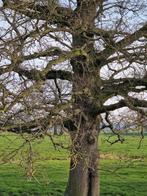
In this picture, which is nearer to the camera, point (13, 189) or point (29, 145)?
point (29, 145)

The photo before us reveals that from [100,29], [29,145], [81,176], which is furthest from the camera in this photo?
[81,176]

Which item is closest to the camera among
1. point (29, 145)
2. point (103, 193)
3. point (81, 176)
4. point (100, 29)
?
point (29, 145)

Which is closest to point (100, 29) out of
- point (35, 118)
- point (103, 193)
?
point (35, 118)

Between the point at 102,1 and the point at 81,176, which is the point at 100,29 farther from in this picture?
the point at 81,176

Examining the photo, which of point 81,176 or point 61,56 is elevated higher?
point 61,56

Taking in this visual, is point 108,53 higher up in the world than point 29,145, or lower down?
higher up

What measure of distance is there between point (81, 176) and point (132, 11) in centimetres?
514

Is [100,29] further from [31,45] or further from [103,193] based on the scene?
[103,193]

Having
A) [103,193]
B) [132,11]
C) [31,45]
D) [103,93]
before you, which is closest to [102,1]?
[132,11]

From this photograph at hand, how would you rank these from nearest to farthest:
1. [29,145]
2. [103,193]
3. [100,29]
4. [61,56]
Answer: [29,145], [61,56], [100,29], [103,193]

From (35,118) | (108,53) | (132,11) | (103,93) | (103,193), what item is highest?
(132,11)

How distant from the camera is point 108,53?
14.9m

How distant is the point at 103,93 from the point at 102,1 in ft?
8.76

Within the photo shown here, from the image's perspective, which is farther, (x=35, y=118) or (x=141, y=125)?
(x=141, y=125)
